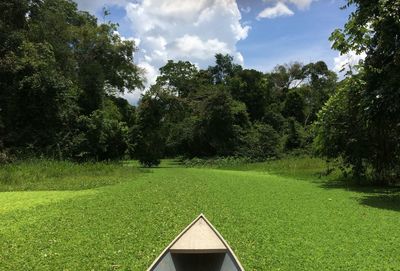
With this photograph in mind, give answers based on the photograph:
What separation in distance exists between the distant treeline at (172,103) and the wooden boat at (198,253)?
245 inches

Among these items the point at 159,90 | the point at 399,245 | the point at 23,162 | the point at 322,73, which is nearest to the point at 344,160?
the point at 399,245

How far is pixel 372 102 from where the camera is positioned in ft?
30.0

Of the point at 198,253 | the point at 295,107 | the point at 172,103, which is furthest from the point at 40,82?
the point at 295,107

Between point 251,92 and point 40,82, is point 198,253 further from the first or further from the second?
point 251,92

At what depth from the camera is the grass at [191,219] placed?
488 cm

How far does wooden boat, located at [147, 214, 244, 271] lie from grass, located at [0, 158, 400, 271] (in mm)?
961

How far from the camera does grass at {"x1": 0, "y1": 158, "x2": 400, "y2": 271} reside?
4875mm

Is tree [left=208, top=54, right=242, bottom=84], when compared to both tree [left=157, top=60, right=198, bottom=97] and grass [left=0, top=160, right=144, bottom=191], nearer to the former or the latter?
tree [left=157, top=60, right=198, bottom=97]

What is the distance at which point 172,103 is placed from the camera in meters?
27.8

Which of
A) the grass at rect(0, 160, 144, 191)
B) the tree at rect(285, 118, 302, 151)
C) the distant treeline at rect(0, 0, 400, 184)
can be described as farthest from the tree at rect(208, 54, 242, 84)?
the grass at rect(0, 160, 144, 191)

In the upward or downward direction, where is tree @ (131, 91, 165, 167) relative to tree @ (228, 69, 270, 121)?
downward

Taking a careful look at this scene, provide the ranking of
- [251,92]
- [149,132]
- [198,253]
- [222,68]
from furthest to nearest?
[222,68] < [251,92] < [149,132] < [198,253]

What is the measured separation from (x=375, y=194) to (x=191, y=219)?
18.6 feet

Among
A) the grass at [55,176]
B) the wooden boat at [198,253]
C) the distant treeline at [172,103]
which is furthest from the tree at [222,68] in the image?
the wooden boat at [198,253]
